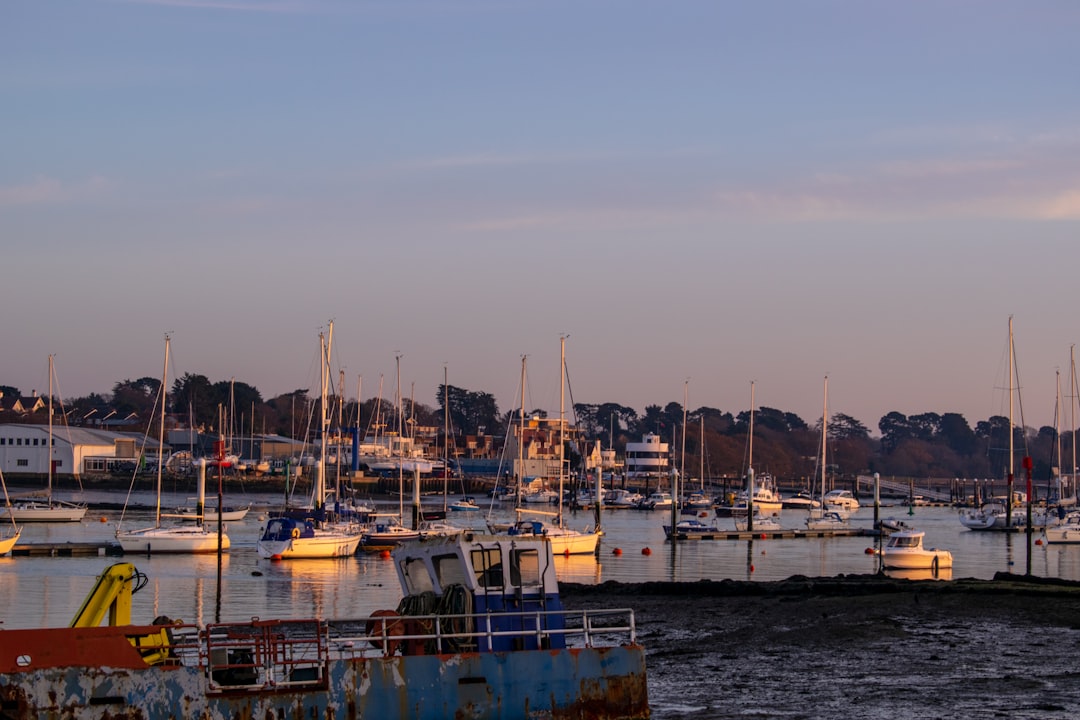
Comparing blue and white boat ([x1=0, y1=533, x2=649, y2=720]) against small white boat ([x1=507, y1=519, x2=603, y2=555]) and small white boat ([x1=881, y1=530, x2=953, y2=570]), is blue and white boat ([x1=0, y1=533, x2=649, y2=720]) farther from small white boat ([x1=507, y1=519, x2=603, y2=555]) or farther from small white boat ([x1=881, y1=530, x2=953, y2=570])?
small white boat ([x1=507, y1=519, x2=603, y2=555])

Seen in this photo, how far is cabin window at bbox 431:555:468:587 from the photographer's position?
Answer: 79.9 feet

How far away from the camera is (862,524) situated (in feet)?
405

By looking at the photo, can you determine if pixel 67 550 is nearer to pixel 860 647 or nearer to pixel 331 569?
pixel 331 569

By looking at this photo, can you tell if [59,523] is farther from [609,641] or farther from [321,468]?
[609,641]

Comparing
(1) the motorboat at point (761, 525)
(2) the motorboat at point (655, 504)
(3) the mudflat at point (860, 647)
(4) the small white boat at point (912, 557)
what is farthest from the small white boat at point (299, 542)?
(2) the motorboat at point (655, 504)

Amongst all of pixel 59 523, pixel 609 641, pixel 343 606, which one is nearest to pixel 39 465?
pixel 59 523

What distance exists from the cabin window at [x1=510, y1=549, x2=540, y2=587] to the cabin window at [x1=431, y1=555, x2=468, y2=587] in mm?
924

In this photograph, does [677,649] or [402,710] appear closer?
[402,710]

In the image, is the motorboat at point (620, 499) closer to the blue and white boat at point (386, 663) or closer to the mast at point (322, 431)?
the mast at point (322, 431)

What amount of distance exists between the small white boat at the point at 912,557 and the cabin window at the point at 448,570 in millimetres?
49388

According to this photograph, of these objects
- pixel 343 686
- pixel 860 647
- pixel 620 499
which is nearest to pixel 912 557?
pixel 860 647

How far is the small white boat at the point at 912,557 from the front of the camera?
70.1m

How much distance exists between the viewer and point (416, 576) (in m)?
25.2

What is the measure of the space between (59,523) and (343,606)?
65532mm
